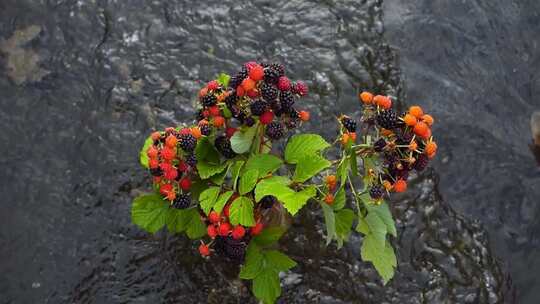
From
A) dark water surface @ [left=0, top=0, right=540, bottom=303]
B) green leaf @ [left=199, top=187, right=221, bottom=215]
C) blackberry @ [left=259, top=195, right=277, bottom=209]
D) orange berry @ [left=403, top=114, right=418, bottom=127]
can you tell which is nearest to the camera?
orange berry @ [left=403, top=114, right=418, bottom=127]

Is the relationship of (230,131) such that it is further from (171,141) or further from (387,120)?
(387,120)

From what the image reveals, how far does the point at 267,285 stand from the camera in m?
1.90

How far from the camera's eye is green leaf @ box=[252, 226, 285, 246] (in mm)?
1902

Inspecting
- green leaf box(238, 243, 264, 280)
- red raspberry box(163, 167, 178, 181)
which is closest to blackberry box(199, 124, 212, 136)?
red raspberry box(163, 167, 178, 181)

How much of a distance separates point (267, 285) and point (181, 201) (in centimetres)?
34

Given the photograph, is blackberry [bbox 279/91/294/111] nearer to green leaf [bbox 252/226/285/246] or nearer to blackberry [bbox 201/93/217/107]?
blackberry [bbox 201/93/217/107]

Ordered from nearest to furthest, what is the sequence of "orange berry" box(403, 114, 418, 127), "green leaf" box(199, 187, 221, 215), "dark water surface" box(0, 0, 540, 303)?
"orange berry" box(403, 114, 418, 127)
"green leaf" box(199, 187, 221, 215)
"dark water surface" box(0, 0, 540, 303)

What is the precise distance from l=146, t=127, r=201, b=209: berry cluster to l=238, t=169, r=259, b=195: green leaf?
0.14m

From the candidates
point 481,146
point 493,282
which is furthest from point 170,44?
point 493,282

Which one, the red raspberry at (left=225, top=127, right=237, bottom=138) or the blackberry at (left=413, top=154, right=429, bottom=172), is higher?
the blackberry at (left=413, top=154, right=429, bottom=172)

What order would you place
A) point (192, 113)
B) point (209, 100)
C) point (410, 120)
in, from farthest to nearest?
point (192, 113)
point (209, 100)
point (410, 120)

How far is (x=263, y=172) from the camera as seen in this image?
1.84 metres

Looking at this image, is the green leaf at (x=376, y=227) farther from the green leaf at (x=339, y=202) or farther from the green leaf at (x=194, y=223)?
the green leaf at (x=194, y=223)

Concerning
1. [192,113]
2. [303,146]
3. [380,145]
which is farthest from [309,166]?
[192,113]
